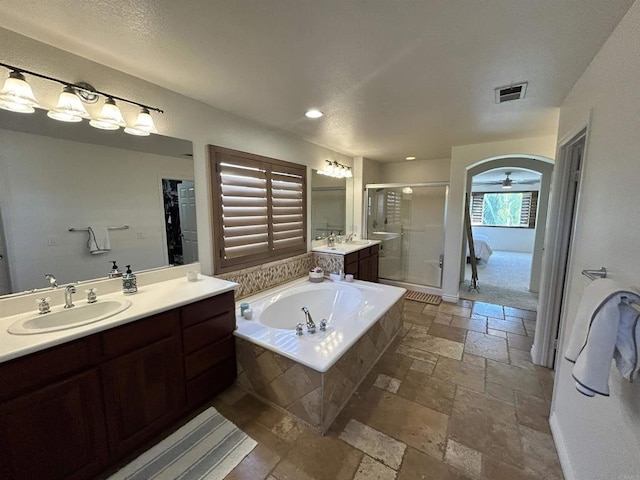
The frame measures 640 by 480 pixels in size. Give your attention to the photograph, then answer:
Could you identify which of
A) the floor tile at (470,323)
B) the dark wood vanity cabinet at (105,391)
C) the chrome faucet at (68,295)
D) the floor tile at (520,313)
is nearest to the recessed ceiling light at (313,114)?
the dark wood vanity cabinet at (105,391)

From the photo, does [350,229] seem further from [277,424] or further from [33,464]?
[33,464]

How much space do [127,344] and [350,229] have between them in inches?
151

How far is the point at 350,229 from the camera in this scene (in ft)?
16.0

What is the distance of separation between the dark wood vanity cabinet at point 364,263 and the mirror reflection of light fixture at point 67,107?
296cm

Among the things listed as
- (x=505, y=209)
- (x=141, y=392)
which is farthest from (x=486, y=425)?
(x=505, y=209)

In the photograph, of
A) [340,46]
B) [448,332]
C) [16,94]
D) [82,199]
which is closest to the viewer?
[16,94]

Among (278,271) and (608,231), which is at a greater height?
(608,231)

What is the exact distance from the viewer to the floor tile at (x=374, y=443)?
1.58 meters

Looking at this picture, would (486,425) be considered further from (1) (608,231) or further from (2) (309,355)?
(1) (608,231)

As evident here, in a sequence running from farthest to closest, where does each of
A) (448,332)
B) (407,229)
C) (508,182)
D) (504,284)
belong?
(508,182)
(407,229)
(504,284)
(448,332)

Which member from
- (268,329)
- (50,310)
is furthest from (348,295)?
(50,310)

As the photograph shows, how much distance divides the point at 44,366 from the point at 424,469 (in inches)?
80.3

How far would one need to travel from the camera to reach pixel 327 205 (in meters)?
4.36

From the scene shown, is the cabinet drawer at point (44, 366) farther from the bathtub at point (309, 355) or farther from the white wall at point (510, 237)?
the white wall at point (510, 237)
